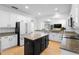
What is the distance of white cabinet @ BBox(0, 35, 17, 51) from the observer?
4038 millimetres

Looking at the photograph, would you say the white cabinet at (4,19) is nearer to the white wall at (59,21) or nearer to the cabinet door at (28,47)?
the cabinet door at (28,47)

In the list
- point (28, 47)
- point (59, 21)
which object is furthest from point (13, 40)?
point (59, 21)

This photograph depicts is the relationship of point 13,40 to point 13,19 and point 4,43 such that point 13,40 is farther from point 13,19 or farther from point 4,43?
point 13,19

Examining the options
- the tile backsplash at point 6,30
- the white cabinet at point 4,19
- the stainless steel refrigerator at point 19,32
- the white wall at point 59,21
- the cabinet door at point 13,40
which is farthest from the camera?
the white wall at point 59,21

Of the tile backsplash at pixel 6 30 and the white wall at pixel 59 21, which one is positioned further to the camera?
the white wall at pixel 59 21

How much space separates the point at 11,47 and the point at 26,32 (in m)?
1.48

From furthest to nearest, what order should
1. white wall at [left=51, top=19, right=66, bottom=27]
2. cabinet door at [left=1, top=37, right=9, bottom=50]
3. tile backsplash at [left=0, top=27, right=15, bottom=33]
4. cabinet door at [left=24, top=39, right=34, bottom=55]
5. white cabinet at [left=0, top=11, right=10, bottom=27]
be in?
white wall at [left=51, top=19, right=66, bottom=27] < tile backsplash at [left=0, top=27, right=15, bottom=33] < white cabinet at [left=0, top=11, right=10, bottom=27] < cabinet door at [left=1, top=37, right=9, bottom=50] < cabinet door at [left=24, top=39, right=34, bottom=55]

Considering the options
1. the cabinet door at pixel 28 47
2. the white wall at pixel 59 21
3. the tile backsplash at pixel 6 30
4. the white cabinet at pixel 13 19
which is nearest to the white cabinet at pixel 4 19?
the white cabinet at pixel 13 19

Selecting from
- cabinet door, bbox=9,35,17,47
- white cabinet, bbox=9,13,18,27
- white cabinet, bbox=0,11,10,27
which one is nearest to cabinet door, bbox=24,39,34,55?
cabinet door, bbox=9,35,17,47

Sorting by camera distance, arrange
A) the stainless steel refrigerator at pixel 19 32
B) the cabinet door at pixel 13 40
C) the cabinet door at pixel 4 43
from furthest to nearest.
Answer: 1. the stainless steel refrigerator at pixel 19 32
2. the cabinet door at pixel 13 40
3. the cabinet door at pixel 4 43

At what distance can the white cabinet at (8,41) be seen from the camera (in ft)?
13.2

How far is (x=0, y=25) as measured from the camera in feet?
14.2

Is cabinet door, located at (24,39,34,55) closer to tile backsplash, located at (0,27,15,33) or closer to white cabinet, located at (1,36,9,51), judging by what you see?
white cabinet, located at (1,36,9,51)
